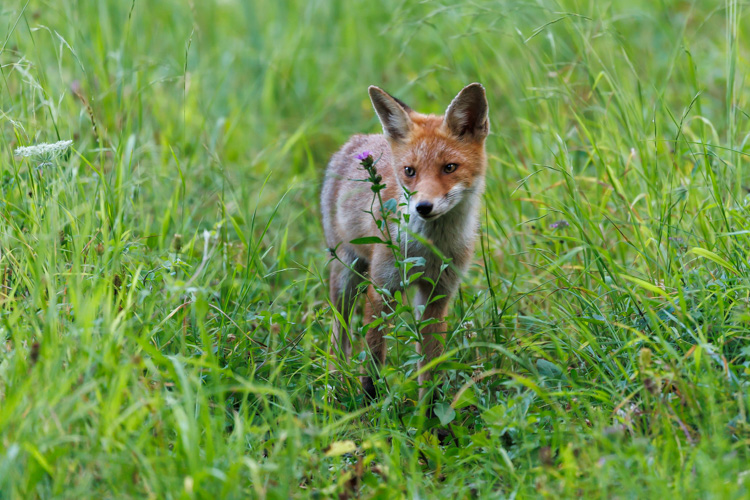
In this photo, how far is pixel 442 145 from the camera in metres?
3.88

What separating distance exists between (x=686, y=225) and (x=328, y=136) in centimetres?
392

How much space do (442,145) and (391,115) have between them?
1.22 feet

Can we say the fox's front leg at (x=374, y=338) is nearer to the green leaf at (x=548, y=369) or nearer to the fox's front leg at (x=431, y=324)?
the fox's front leg at (x=431, y=324)

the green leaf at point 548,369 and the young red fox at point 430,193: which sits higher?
the young red fox at point 430,193

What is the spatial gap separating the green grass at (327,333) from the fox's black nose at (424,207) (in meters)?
0.59

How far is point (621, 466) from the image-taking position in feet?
7.74

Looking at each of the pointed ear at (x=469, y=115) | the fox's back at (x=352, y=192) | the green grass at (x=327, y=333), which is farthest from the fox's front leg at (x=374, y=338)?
the pointed ear at (x=469, y=115)

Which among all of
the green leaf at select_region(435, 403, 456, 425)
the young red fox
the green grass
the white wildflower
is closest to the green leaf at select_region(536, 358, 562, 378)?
the green grass

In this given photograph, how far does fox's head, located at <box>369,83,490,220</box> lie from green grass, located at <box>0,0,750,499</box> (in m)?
0.30

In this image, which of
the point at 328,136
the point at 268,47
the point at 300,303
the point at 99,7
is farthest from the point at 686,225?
the point at 99,7

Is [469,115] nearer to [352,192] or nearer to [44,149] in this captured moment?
[352,192]

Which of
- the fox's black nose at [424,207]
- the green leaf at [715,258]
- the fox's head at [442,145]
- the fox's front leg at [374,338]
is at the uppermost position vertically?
the fox's head at [442,145]

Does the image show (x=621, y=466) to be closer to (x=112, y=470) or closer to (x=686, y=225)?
(x=112, y=470)

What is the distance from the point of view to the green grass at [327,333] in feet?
7.96
